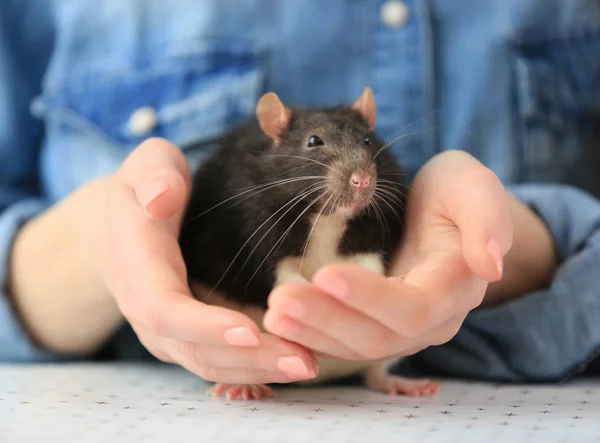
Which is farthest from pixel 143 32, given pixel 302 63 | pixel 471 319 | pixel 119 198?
pixel 471 319

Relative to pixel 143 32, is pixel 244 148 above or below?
below

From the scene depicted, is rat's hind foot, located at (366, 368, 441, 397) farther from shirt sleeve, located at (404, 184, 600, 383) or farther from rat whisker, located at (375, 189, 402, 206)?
rat whisker, located at (375, 189, 402, 206)

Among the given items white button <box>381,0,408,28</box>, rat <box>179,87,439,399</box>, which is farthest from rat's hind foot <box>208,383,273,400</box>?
white button <box>381,0,408,28</box>

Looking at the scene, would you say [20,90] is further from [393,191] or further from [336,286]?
[336,286]

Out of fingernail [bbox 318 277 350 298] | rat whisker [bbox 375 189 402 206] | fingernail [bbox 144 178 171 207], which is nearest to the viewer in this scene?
fingernail [bbox 318 277 350 298]

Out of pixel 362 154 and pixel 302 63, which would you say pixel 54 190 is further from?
pixel 362 154

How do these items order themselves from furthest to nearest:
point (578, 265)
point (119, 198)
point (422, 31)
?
point (422, 31) → point (578, 265) → point (119, 198)
